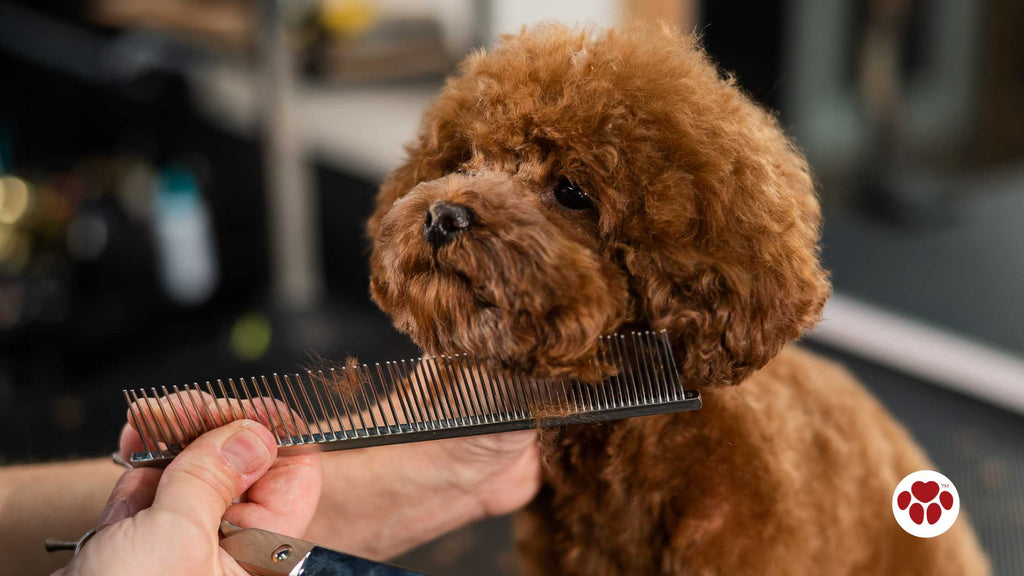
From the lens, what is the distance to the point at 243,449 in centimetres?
60

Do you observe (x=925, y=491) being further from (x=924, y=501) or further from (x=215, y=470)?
(x=215, y=470)

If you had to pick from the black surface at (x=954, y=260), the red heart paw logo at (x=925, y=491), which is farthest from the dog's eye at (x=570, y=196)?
the black surface at (x=954, y=260)

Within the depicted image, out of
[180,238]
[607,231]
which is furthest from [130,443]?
[180,238]

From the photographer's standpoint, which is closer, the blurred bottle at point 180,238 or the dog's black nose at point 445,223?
the dog's black nose at point 445,223

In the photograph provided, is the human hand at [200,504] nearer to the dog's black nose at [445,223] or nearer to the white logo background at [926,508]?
the dog's black nose at [445,223]

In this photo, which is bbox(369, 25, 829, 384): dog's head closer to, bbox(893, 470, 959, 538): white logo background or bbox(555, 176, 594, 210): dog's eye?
bbox(555, 176, 594, 210): dog's eye

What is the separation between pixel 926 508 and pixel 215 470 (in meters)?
0.55

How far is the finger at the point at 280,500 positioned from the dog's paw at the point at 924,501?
478 mm

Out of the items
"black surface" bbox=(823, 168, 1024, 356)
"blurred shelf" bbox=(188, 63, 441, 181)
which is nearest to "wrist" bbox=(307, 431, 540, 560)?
"black surface" bbox=(823, 168, 1024, 356)

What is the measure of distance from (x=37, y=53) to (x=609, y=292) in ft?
7.94

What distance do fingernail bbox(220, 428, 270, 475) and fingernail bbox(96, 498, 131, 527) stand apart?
91mm

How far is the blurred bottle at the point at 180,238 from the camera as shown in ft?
7.64

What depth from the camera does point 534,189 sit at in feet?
2.17

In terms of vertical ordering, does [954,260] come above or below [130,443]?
below
